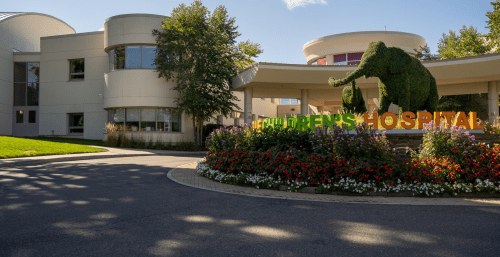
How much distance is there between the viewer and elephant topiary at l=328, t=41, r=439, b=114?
9.91 meters

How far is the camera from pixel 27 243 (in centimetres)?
397

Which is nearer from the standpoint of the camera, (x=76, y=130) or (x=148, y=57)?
(x=148, y=57)

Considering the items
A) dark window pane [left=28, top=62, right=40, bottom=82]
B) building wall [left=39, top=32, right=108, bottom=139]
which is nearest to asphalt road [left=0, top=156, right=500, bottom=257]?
building wall [left=39, top=32, right=108, bottom=139]

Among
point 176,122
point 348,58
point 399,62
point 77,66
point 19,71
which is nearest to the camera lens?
point 399,62

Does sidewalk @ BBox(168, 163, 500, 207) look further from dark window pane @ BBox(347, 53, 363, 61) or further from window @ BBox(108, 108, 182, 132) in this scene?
dark window pane @ BBox(347, 53, 363, 61)

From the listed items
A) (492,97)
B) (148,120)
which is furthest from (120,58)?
(492,97)

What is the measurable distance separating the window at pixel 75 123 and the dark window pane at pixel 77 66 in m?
3.70

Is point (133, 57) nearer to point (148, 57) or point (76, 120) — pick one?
point (148, 57)

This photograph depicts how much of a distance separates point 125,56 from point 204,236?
22.3 metres

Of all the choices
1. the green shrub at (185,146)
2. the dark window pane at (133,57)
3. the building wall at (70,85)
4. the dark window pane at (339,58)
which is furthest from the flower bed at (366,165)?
the dark window pane at (339,58)

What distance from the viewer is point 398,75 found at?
10070 millimetres

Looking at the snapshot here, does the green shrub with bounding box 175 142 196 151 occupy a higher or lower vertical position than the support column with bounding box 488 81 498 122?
lower

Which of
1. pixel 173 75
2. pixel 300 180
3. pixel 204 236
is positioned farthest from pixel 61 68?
pixel 204 236

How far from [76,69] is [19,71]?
→ 221 inches
